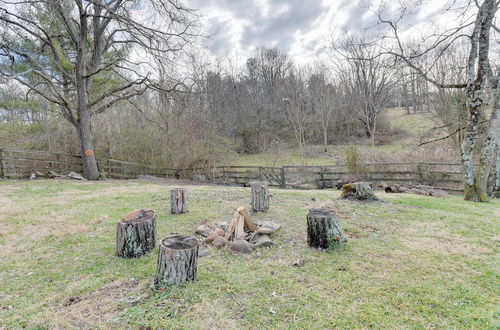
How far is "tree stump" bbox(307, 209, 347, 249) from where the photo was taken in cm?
303

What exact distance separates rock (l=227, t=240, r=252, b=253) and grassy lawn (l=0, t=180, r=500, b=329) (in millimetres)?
105

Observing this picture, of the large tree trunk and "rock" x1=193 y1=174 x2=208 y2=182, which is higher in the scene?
the large tree trunk

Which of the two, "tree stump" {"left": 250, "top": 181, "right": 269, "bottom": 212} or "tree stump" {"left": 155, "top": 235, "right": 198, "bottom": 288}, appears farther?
"tree stump" {"left": 250, "top": 181, "right": 269, "bottom": 212}

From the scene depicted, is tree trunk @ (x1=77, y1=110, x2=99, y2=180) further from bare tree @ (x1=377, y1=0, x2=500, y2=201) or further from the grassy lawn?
bare tree @ (x1=377, y1=0, x2=500, y2=201)

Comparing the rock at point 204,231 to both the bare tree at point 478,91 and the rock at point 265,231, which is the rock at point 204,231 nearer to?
the rock at point 265,231

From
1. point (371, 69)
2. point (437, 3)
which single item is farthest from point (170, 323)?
point (371, 69)

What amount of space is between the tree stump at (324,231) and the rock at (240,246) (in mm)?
821

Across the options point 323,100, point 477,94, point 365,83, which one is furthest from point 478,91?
point 365,83

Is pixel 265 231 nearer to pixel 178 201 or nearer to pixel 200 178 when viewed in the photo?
pixel 178 201

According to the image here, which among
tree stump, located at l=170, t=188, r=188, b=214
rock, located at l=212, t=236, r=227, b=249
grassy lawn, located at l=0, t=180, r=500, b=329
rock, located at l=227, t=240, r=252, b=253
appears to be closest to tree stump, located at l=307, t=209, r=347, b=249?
grassy lawn, located at l=0, t=180, r=500, b=329

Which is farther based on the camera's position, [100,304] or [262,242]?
[262,242]

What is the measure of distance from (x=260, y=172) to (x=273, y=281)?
36.2 feet

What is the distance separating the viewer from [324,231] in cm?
303

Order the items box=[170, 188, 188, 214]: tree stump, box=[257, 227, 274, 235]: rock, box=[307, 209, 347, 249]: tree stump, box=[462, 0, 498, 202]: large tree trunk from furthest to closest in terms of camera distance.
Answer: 1. box=[462, 0, 498, 202]: large tree trunk
2. box=[170, 188, 188, 214]: tree stump
3. box=[257, 227, 274, 235]: rock
4. box=[307, 209, 347, 249]: tree stump
